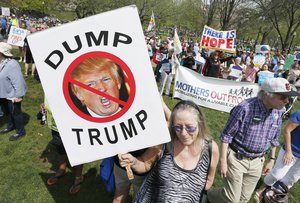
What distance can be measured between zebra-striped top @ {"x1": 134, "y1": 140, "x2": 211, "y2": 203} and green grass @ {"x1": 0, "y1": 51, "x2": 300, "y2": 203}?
6.03 feet

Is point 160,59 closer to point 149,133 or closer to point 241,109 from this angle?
point 241,109

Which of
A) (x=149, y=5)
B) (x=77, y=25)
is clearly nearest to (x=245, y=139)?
(x=77, y=25)

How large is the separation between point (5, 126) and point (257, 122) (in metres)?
5.32

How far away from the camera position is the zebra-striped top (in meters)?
2.04

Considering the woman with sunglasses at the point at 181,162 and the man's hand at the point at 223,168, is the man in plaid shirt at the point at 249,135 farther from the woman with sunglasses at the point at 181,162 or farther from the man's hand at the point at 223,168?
the woman with sunglasses at the point at 181,162

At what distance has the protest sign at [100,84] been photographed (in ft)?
5.24

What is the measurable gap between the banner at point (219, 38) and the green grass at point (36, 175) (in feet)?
23.9

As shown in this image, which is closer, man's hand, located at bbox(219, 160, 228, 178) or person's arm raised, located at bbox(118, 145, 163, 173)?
person's arm raised, located at bbox(118, 145, 163, 173)

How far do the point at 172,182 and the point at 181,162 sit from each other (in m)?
0.19

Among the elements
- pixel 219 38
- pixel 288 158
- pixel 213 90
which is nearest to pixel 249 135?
pixel 288 158

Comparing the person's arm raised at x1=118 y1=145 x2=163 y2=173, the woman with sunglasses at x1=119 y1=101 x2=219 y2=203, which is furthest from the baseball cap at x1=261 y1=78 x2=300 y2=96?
the person's arm raised at x1=118 y1=145 x2=163 y2=173

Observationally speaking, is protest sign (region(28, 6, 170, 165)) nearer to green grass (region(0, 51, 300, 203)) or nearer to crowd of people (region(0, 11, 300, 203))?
crowd of people (region(0, 11, 300, 203))

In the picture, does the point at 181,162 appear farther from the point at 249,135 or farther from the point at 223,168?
the point at 249,135

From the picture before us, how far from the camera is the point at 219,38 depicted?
10539 mm
